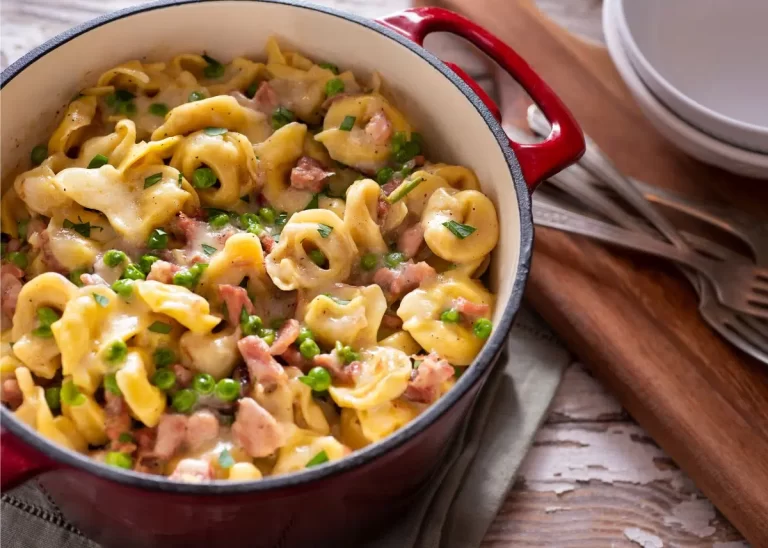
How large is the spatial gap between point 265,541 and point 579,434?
3.40 ft

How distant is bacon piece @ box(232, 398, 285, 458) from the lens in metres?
1.85

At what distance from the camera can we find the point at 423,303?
213 centimetres

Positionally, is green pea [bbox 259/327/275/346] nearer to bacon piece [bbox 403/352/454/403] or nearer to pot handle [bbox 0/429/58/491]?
bacon piece [bbox 403/352/454/403]

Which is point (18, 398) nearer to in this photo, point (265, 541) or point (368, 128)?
point (265, 541)

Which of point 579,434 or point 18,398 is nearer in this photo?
point 18,398

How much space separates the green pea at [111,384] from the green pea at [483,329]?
828 mm

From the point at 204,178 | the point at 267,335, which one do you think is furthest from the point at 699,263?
the point at 204,178

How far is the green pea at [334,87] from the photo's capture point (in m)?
2.47

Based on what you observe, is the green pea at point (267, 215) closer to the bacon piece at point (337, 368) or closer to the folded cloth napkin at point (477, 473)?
the bacon piece at point (337, 368)

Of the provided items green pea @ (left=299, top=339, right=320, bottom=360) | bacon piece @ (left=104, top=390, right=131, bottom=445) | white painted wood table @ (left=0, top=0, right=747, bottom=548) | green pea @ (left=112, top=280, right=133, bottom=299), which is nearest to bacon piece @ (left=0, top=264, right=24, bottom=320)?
green pea @ (left=112, top=280, right=133, bottom=299)

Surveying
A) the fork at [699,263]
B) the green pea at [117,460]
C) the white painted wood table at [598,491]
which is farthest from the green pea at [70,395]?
the fork at [699,263]

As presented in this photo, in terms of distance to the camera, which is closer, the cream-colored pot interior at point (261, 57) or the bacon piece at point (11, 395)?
the bacon piece at point (11, 395)

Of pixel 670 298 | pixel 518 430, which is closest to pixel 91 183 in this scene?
pixel 518 430

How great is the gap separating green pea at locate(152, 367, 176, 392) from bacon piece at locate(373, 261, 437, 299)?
574 millimetres
